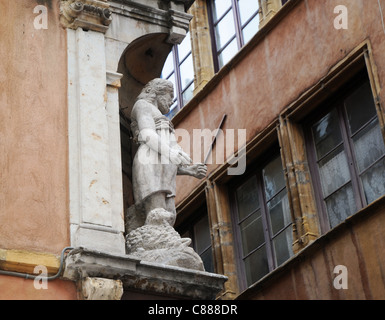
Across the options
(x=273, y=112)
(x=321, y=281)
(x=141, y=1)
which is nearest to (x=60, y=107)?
(x=141, y=1)

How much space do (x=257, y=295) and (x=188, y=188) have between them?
11.7 feet

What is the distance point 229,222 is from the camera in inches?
699

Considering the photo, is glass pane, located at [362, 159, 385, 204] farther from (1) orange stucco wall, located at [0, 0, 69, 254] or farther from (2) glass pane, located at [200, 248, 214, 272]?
(1) orange stucco wall, located at [0, 0, 69, 254]

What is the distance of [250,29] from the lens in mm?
18438

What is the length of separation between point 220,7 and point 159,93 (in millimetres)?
9894

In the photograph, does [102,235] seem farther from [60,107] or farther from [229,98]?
[229,98]

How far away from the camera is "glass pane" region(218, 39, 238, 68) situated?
61.9 ft

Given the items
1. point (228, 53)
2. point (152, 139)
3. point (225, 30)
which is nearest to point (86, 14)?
point (152, 139)

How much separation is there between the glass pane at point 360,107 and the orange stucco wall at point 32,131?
658cm

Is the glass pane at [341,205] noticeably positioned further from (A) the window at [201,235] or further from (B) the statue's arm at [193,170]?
(B) the statue's arm at [193,170]

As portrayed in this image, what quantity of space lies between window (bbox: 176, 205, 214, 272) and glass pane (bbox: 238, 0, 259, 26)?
3420 millimetres

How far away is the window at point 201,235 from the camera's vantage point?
1827cm

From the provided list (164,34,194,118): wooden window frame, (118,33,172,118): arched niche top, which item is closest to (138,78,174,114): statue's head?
(118,33,172,118): arched niche top

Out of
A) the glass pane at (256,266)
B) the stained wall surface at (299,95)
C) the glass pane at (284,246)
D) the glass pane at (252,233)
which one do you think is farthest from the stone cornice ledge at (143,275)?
the glass pane at (252,233)
